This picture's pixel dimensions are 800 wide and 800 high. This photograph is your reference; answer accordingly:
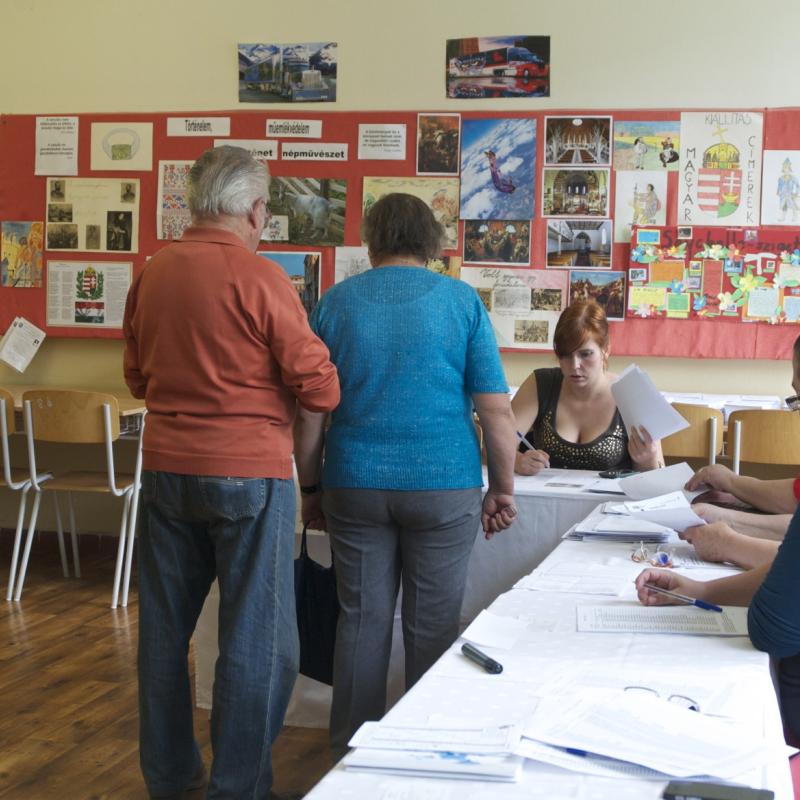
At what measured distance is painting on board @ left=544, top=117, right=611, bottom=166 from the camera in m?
4.68

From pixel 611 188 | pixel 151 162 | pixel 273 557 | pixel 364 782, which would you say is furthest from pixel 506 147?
pixel 364 782

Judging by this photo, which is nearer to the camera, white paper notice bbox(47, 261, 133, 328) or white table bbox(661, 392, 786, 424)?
white table bbox(661, 392, 786, 424)

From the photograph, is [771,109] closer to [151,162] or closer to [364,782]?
[151,162]

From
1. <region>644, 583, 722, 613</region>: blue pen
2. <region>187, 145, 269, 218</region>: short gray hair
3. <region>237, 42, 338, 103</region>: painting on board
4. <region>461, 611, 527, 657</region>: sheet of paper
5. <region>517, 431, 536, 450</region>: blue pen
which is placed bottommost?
<region>461, 611, 527, 657</region>: sheet of paper

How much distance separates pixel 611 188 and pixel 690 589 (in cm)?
328

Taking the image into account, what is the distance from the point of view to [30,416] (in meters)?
4.23

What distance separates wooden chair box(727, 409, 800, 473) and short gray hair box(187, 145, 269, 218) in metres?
2.39

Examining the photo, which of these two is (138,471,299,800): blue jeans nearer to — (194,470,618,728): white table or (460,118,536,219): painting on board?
(194,470,618,728): white table

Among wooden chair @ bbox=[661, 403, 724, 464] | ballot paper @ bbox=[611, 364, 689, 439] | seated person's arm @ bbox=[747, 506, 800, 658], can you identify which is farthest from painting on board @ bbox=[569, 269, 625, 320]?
seated person's arm @ bbox=[747, 506, 800, 658]

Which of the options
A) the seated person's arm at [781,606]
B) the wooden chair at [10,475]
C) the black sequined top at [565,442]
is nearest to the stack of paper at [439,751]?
the seated person's arm at [781,606]

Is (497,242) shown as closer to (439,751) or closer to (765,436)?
(765,436)

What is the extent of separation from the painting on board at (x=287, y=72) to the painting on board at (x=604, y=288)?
4.68 ft

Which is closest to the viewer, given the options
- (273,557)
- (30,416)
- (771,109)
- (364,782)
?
(364,782)

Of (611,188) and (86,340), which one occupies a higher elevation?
(611,188)
